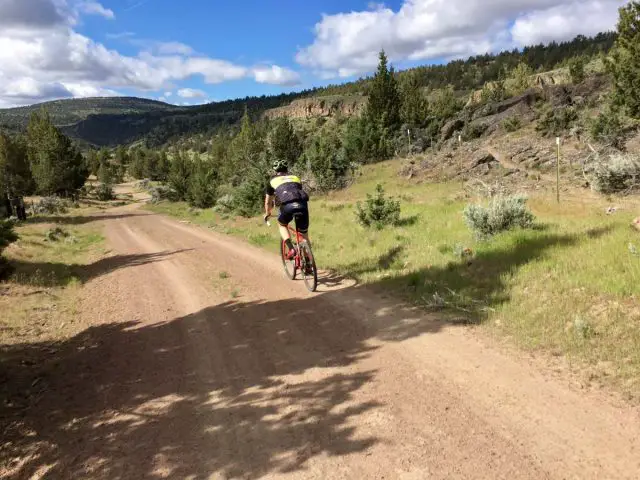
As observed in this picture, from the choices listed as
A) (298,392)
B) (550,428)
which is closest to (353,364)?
(298,392)

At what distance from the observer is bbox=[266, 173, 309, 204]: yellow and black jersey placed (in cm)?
813

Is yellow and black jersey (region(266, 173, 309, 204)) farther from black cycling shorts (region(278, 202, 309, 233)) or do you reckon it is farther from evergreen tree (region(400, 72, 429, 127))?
evergreen tree (region(400, 72, 429, 127))

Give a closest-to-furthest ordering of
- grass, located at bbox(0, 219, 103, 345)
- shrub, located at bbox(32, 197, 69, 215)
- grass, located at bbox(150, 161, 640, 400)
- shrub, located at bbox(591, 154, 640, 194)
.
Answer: grass, located at bbox(150, 161, 640, 400), grass, located at bbox(0, 219, 103, 345), shrub, located at bbox(591, 154, 640, 194), shrub, located at bbox(32, 197, 69, 215)

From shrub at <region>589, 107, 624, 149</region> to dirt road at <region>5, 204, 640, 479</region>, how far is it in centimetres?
2030

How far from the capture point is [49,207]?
4694 cm

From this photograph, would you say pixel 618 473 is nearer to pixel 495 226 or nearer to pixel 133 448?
pixel 133 448

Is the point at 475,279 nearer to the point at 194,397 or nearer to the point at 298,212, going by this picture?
the point at 298,212

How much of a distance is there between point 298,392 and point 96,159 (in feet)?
367

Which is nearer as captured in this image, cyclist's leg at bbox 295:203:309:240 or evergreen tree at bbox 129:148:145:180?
cyclist's leg at bbox 295:203:309:240

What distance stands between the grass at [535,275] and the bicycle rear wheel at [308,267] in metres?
1.21

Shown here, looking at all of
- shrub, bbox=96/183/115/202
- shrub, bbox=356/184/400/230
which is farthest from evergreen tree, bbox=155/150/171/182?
shrub, bbox=356/184/400/230

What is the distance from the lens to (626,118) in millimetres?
25344

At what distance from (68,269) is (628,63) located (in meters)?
32.1

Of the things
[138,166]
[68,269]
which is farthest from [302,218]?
[138,166]
